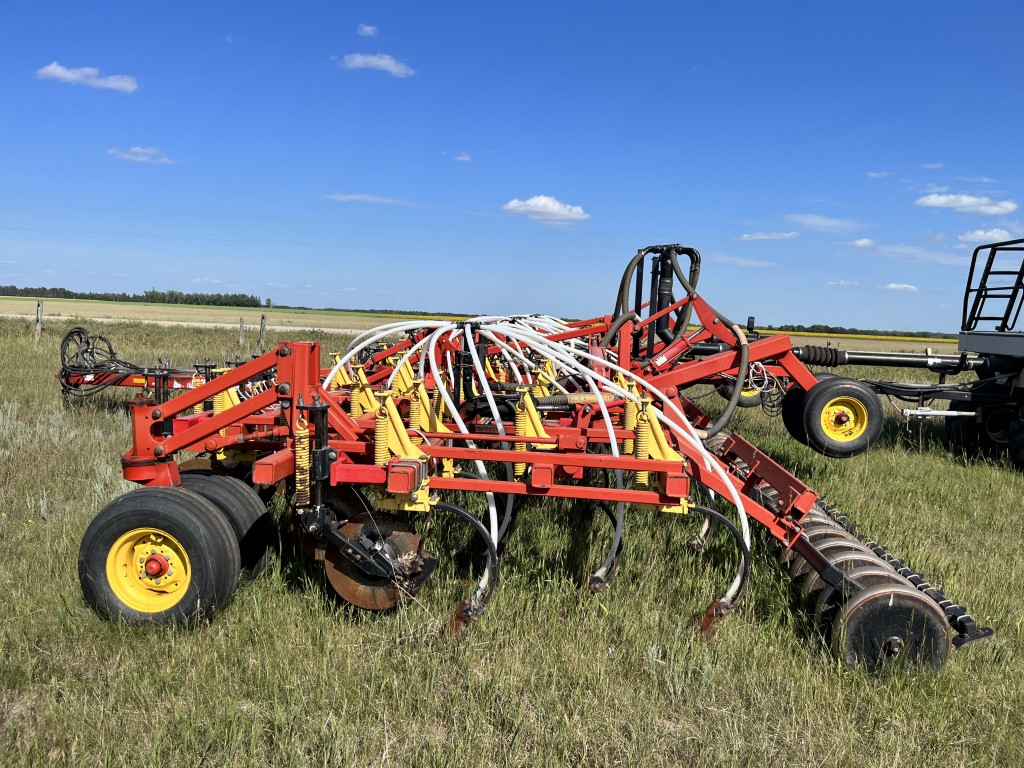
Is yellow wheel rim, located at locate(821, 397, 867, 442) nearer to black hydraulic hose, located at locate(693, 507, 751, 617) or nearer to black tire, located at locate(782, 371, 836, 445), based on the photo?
black tire, located at locate(782, 371, 836, 445)

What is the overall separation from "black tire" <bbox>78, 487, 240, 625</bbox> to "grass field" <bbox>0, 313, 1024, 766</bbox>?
126 mm

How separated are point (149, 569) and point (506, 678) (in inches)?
73.7

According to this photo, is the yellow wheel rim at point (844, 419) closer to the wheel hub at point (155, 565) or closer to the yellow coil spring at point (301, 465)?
the yellow coil spring at point (301, 465)

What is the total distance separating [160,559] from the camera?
3574mm

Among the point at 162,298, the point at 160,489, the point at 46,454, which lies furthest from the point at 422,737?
the point at 162,298

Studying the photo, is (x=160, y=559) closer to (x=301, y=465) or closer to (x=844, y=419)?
(x=301, y=465)

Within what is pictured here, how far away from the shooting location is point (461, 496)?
5.88 m

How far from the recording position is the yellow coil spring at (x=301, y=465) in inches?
136

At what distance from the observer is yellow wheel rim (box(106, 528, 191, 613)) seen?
359 cm

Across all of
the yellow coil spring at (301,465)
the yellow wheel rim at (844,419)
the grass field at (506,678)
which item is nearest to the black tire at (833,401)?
the yellow wheel rim at (844,419)

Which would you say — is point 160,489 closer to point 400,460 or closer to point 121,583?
point 121,583

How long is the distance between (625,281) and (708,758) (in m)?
4.49

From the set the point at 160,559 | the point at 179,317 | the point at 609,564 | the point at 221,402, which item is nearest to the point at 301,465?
the point at 160,559

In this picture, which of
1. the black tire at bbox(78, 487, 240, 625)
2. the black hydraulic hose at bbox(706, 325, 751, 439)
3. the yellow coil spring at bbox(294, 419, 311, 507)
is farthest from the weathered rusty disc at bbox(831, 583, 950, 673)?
the black tire at bbox(78, 487, 240, 625)
